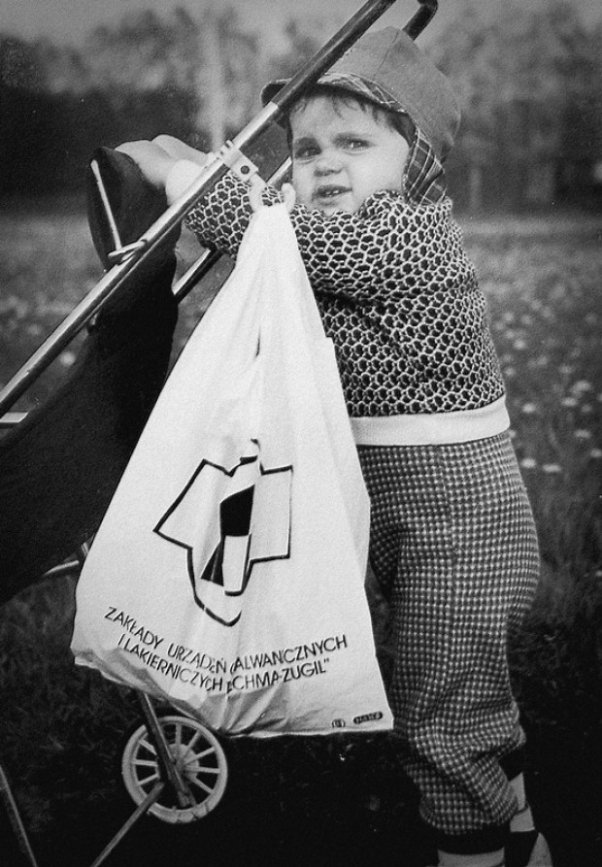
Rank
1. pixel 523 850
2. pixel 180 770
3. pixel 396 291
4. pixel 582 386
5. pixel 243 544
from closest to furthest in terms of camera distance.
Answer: pixel 243 544, pixel 396 291, pixel 523 850, pixel 180 770, pixel 582 386

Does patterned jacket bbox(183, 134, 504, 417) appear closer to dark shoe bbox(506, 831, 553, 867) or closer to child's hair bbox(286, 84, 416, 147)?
child's hair bbox(286, 84, 416, 147)

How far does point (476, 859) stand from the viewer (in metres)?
2.06

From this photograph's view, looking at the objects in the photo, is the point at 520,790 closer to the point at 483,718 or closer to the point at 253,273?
the point at 483,718

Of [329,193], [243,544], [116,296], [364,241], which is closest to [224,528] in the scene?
[243,544]

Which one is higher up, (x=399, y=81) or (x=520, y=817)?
(x=399, y=81)

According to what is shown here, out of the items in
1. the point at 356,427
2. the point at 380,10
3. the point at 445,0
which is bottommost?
the point at 356,427

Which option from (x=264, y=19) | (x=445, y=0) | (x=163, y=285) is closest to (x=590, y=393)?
(x=445, y=0)

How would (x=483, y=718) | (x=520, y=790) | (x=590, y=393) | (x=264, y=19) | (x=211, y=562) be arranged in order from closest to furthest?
(x=211, y=562) < (x=483, y=718) < (x=520, y=790) < (x=264, y=19) < (x=590, y=393)

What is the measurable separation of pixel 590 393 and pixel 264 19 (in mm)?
1414

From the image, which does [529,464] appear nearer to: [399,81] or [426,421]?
[426,421]

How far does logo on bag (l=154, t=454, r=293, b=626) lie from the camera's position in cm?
177

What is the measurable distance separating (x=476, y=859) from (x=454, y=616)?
0.51 metres

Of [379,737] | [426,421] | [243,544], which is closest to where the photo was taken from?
[243,544]

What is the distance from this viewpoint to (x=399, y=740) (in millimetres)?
2117
